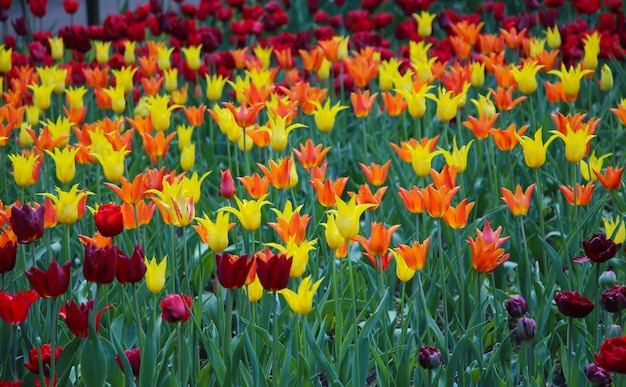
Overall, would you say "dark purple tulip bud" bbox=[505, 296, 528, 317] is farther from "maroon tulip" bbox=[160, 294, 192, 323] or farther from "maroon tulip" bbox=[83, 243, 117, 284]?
"maroon tulip" bbox=[83, 243, 117, 284]

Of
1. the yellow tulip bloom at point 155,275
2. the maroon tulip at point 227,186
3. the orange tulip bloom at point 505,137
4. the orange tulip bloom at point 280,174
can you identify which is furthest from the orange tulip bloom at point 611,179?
the yellow tulip bloom at point 155,275

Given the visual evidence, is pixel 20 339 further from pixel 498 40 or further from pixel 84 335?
pixel 498 40

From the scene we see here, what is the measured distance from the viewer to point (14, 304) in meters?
2.19

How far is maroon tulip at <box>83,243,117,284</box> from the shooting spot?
2102 mm

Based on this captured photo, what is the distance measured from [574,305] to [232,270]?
789mm

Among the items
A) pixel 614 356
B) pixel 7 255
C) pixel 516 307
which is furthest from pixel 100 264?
pixel 614 356

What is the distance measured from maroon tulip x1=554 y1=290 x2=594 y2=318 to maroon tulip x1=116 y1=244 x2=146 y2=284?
3.20ft

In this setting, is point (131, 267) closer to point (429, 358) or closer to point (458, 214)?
→ point (429, 358)

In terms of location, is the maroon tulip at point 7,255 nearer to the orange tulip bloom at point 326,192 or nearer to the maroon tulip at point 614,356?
the orange tulip bloom at point 326,192

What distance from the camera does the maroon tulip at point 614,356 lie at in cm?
189

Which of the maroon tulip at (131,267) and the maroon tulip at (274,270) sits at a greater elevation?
the maroon tulip at (274,270)

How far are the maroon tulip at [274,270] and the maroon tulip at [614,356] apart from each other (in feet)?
2.25

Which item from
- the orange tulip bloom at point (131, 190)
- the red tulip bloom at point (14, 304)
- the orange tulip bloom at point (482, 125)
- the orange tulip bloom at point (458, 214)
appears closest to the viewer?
the red tulip bloom at point (14, 304)

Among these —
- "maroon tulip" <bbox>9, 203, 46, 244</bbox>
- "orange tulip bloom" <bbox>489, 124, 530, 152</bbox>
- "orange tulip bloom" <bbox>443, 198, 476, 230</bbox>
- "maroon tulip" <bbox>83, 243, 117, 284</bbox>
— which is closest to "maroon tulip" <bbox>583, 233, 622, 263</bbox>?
"orange tulip bloom" <bbox>443, 198, 476, 230</bbox>
